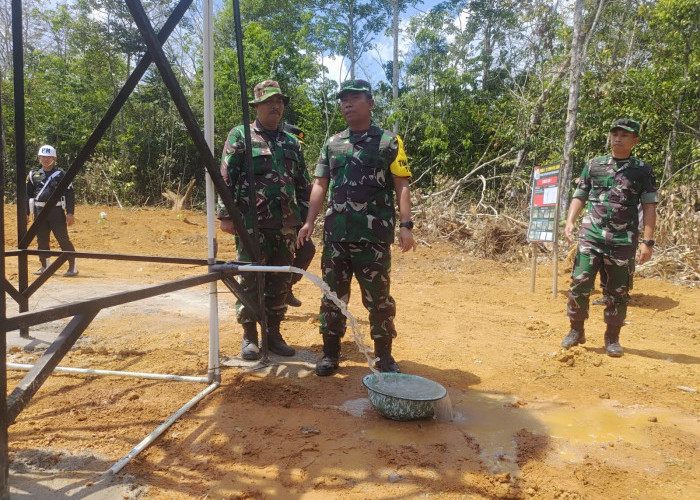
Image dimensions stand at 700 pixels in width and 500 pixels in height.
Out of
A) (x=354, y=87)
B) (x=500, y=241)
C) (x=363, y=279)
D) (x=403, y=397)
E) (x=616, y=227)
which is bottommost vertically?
(x=403, y=397)

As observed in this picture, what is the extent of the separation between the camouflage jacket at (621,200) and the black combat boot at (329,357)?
2476 mm

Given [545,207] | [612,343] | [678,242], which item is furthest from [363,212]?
[678,242]

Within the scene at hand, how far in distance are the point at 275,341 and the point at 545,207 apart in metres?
4.73

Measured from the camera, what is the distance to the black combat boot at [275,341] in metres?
3.83

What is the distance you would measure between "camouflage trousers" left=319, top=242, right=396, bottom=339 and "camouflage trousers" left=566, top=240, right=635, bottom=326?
1.88m

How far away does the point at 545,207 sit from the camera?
6840 mm

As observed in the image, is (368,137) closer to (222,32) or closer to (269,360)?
(269,360)

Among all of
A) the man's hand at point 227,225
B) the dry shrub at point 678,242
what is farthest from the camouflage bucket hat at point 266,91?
A: the dry shrub at point 678,242

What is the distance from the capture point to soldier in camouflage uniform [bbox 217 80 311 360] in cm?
357

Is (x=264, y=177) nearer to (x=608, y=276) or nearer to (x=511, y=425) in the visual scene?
(x=511, y=425)

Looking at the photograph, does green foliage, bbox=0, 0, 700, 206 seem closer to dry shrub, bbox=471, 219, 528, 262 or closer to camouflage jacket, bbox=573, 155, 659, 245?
dry shrub, bbox=471, 219, 528, 262

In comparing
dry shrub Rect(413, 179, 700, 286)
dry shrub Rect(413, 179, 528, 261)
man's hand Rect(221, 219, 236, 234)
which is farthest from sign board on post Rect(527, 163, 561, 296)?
man's hand Rect(221, 219, 236, 234)

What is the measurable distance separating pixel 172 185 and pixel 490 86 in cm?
1319

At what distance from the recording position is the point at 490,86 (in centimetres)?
1852
